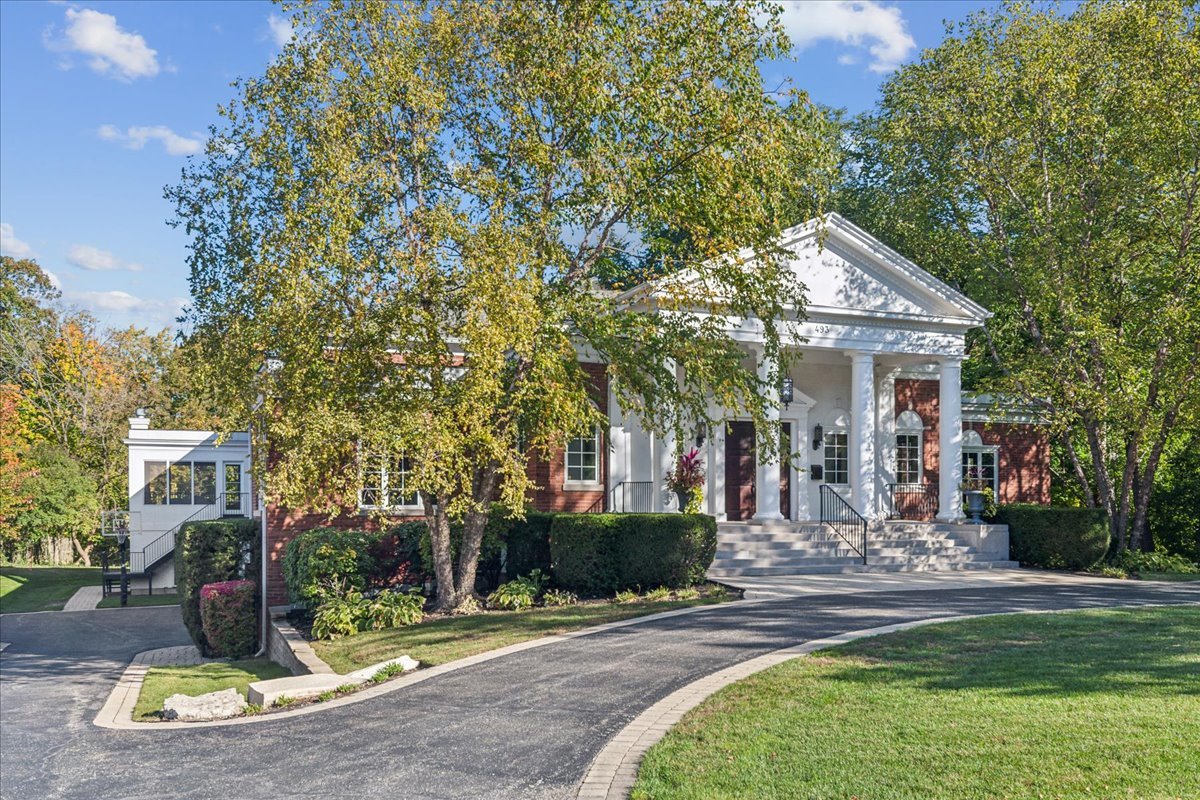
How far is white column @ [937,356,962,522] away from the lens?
72.2 feet

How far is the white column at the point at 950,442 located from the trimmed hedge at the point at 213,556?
14.3m

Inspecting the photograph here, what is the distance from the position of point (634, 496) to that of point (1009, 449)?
1126cm

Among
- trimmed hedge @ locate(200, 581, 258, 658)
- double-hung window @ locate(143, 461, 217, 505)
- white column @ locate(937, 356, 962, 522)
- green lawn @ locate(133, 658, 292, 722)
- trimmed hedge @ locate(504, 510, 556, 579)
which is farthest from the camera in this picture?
double-hung window @ locate(143, 461, 217, 505)

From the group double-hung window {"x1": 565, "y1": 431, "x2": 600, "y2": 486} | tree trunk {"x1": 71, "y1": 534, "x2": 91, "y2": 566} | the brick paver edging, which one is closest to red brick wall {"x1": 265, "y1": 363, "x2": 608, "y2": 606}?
double-hung window {"x1": 565, "y1": 431, "x2": 600, "y2": 486}

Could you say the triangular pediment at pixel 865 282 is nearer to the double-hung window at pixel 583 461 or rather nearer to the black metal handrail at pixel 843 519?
the black metal handrail at pixel 843 519

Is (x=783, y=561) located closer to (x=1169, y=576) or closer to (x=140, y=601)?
(x=1169, y=576)

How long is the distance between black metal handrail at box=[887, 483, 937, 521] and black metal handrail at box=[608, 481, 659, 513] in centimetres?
685

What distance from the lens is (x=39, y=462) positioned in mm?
36500

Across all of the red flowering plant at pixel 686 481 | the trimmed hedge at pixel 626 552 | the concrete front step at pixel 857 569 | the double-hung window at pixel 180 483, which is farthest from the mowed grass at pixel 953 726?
the double-hung window at pixel 180 483

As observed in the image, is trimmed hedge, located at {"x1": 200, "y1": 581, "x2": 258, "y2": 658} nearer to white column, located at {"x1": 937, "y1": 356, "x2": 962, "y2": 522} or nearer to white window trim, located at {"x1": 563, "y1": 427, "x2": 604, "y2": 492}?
white window trim, located at {"x1": 563, "y1": 427, "x2": 604, "y2": 492}

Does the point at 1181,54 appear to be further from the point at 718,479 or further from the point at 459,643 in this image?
the point at 459,643

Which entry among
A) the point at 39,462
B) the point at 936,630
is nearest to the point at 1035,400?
the point at 936,630

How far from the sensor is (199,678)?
552 inches

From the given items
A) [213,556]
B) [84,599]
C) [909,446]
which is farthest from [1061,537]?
[84,599]
